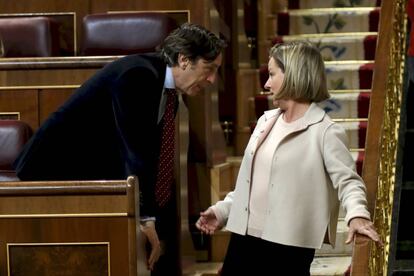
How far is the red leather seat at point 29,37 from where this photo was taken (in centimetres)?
366

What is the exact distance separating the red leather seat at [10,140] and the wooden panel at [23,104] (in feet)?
1.03

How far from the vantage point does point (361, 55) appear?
463 centimetres

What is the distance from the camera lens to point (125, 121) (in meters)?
2.56

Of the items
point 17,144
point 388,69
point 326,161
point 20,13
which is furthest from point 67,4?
point 326,161

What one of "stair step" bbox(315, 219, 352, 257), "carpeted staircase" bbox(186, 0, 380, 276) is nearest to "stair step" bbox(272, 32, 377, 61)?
"carpeted staircase" bbox(186, 0, 380, 276)

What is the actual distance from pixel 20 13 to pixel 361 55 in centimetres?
155

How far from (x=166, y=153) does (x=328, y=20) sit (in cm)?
221

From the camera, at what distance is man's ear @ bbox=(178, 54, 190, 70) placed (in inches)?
103

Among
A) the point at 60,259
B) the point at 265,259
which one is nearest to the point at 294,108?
the point at 265,259

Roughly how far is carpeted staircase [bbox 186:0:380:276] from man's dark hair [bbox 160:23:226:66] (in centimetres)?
109

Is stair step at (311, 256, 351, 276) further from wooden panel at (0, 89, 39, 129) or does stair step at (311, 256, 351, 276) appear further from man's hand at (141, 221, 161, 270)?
wooden panel at (0, 89, 39, 129)

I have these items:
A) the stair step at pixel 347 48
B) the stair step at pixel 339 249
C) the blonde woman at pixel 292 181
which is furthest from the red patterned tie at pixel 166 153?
the stair step at pixel 347 48

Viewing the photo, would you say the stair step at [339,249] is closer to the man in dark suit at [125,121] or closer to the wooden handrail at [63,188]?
the man in dark suit at [125,121]

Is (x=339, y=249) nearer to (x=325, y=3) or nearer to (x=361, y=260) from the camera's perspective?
(x=361, y=260)
